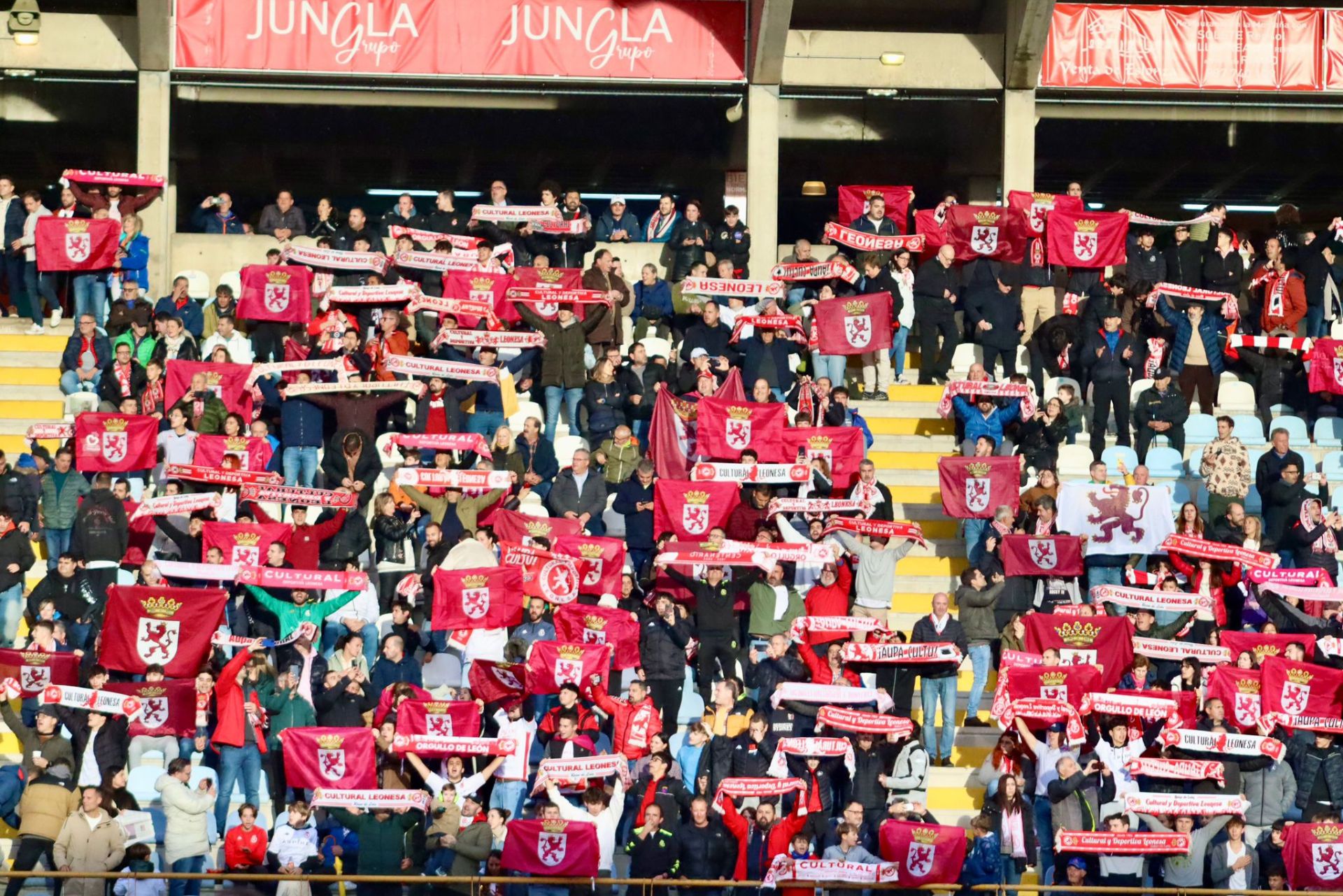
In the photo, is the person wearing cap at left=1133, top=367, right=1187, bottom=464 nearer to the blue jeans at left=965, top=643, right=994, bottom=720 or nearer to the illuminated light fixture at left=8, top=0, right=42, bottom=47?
the blue jeans at left=965, top=643, right=994, bottom=720

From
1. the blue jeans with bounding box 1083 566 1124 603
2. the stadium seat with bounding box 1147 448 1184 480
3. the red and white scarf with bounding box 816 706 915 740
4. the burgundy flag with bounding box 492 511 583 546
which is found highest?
the stadium seat with bounding box 1147 448 1184 480

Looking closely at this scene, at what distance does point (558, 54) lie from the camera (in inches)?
1204

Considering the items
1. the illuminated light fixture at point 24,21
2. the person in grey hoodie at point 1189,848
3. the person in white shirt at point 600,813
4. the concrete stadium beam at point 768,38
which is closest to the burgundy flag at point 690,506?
the person in white shirt at point 600,813

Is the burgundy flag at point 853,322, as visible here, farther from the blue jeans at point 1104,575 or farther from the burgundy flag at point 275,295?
the burgundy flag at point 275,295

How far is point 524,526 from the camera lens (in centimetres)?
2277

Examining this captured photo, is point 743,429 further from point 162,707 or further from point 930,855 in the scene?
point 162,707

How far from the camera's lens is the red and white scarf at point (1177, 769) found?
2016 centimetres

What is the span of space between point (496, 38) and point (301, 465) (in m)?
8.64

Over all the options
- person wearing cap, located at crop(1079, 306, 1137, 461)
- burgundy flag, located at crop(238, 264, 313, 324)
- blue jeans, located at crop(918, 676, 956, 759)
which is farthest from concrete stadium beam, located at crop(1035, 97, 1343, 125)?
blue jeans, located at crop(918, 676, 956, 759)

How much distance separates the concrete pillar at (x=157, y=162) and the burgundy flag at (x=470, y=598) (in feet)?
30.0

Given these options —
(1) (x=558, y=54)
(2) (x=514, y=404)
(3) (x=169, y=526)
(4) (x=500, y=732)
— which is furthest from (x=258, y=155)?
(4) (x=500, y=732)

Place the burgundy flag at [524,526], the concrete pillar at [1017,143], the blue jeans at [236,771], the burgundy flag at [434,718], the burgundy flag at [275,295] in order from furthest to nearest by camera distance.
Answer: the concrete pillar at [1017,143] → the burgundy flag at [275,295] → the burgundy flag at [524,526] → the blue jeans at [236,771] → the burgundy flag at [434,718]

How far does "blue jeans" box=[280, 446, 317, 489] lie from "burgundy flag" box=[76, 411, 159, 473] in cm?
133

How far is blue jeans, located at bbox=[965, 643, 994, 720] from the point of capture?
2184 cm
